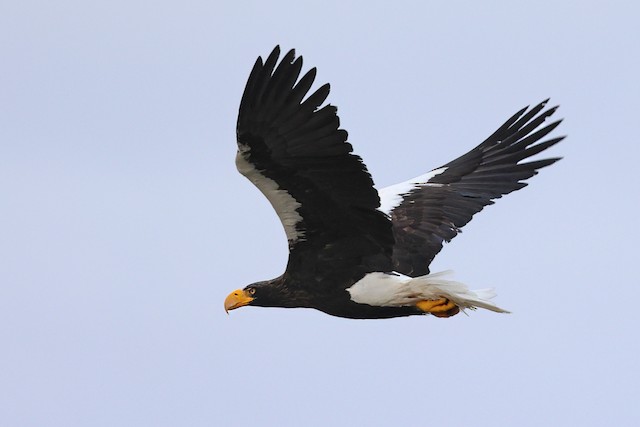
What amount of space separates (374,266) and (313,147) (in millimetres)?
1930

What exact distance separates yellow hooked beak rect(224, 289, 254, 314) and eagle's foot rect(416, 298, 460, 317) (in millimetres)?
2032

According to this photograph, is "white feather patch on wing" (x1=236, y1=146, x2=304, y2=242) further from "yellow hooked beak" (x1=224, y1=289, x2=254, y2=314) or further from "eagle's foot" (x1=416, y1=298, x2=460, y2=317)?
"eagle's foot" (x1=416, y1=298, x2=460, y2=317)

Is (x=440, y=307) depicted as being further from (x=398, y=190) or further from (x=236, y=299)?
(x=398, y=190)

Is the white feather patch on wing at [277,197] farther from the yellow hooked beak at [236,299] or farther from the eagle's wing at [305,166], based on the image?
the yellow hooked beak at [236,299]

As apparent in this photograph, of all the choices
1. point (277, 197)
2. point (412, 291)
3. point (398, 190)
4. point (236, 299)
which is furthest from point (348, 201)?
point (398, 190)

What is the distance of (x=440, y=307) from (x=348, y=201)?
151cm

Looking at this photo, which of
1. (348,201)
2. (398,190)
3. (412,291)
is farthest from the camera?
(398,190)

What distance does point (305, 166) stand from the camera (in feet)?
48.3

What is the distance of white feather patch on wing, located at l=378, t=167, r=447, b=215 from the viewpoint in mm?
17906

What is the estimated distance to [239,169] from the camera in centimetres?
1478

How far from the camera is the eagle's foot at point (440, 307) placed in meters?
15.7

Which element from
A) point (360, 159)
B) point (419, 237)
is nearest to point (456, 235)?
point (419, 237)

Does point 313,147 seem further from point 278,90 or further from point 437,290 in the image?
point 437,290

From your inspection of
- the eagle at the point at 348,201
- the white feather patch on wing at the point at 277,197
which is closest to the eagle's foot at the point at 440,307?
the eagle at the point at 348,201
